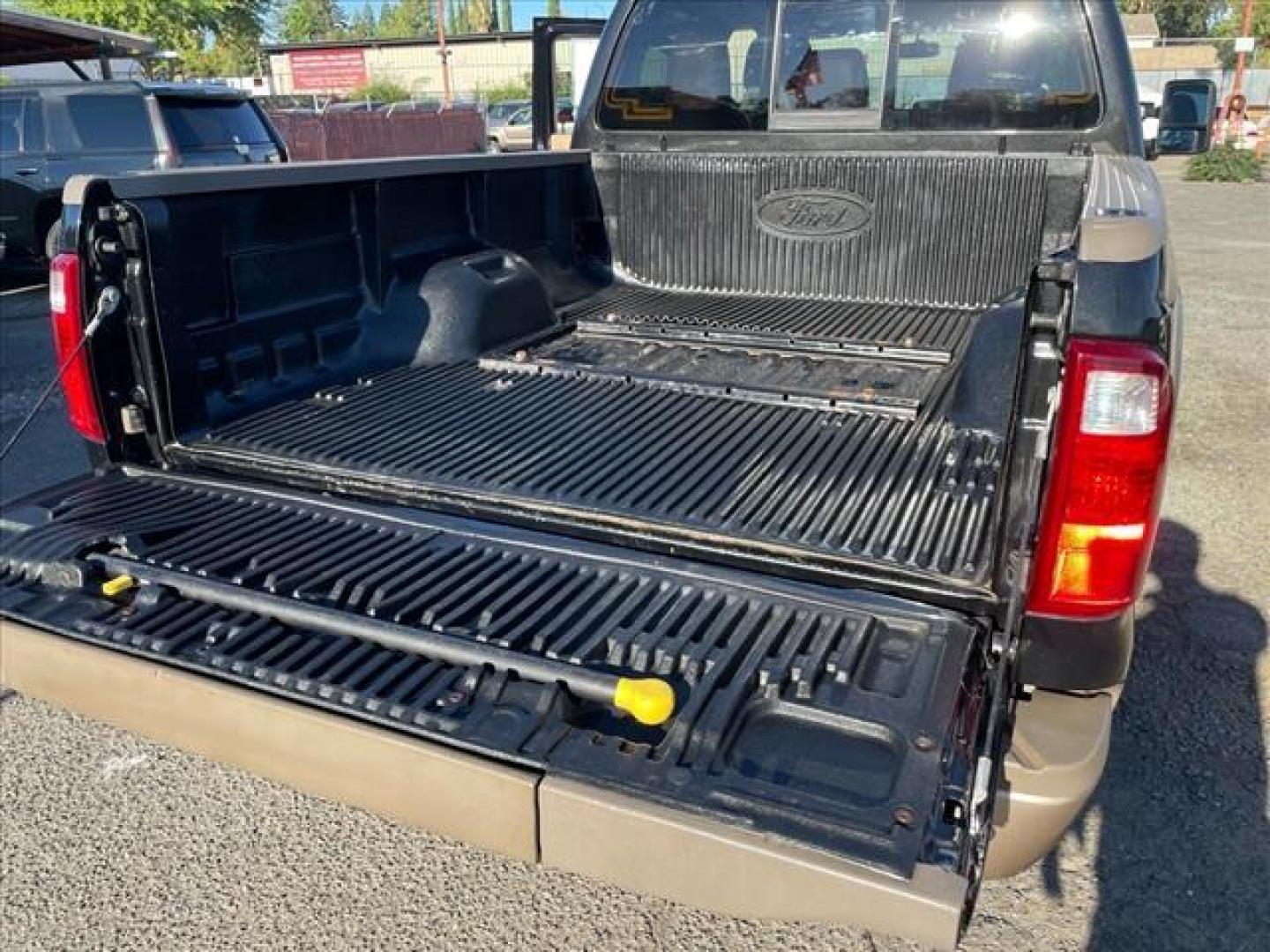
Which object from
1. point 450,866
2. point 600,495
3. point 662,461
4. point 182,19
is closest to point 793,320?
point 662,461

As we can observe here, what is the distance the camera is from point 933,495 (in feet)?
7.72

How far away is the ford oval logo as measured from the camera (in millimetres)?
4133

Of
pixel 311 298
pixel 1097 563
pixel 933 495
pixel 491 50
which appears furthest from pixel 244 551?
pixel 491 50

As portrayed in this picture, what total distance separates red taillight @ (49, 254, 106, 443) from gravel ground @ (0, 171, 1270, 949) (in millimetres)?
1042

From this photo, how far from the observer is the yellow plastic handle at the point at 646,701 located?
64.8 inches

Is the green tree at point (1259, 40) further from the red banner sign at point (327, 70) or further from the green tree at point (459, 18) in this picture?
the green tree at point (459, 18)

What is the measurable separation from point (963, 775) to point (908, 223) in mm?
2893

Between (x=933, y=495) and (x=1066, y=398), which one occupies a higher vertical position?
(x=1066, y=398)

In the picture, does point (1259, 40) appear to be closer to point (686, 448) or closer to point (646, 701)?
point (686, 448)

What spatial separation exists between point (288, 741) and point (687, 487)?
1065 millimetres

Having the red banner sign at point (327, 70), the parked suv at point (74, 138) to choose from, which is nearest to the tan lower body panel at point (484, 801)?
the parked suv at point (74, 138)

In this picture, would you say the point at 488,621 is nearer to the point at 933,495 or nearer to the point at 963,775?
the point at 963,775

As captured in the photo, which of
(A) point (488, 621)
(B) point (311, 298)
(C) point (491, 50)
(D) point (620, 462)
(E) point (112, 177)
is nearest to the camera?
(A) point (488, 621)

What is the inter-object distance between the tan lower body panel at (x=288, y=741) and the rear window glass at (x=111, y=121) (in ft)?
30.4
